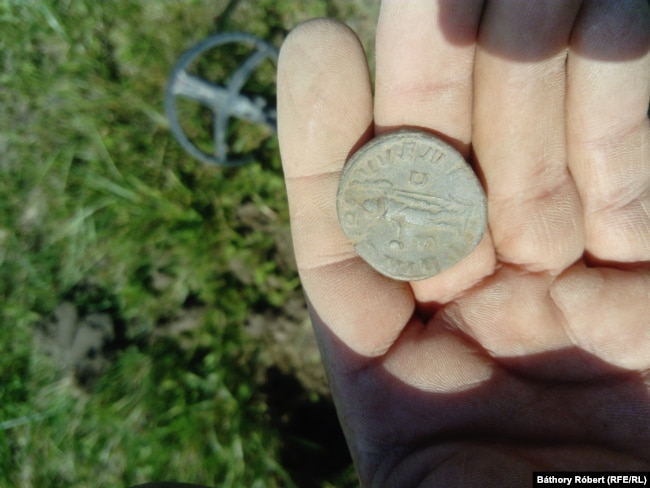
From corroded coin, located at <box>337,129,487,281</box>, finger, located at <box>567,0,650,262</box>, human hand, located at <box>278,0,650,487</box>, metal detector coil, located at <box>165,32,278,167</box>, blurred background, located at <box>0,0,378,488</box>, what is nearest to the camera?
human hand, located at <box>278,0,650,487</box>

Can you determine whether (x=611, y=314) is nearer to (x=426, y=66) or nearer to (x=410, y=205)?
(x=410, y=205)

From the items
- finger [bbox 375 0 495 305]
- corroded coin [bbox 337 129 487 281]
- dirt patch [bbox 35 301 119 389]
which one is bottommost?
dirt patch [bbox 35 301 119 389]

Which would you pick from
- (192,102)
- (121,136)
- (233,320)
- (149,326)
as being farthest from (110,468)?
(192,102)

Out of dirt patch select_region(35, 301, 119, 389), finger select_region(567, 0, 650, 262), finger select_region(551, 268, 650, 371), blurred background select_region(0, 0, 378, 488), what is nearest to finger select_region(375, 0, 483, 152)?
finger select_region(567, 0, 650, 262)

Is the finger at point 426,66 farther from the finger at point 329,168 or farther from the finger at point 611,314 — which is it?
the finger at point 611,314

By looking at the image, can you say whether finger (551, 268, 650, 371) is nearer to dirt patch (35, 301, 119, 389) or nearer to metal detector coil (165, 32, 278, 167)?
metal detector coil (165, 32, 278, 167)
